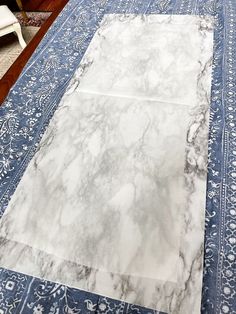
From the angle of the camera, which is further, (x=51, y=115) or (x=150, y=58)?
(x=150, y=58)

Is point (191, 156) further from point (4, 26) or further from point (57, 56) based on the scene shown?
point (4, 26)

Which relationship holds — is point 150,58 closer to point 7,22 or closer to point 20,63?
point 20,63

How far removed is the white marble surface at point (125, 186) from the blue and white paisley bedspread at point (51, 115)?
2cm

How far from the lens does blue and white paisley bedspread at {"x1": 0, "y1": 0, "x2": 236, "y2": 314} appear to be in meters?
0.54

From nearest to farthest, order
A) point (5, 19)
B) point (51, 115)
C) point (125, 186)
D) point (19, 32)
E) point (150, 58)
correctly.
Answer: point (125, 186) < point (51, 115) < point (150, 58) < point (5, 19) < point (19, 32)

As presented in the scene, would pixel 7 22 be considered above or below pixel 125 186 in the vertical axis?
above

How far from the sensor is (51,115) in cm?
88

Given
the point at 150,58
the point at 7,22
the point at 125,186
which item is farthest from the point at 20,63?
the point at 7,22

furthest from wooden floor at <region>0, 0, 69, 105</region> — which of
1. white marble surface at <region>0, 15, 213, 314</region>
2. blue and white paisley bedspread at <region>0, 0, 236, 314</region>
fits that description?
white marble surface at <region>0, 15, 213, 314</region>

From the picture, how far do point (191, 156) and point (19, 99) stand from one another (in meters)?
0.60

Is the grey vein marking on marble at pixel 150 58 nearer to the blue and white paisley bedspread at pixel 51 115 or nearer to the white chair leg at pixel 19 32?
the blue and white paisley bedspread at pixel 51 115

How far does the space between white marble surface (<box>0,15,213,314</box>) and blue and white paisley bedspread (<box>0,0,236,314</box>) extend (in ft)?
0.08

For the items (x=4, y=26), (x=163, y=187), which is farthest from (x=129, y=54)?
(x=4, y=26)

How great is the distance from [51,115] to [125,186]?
1.20 feet
